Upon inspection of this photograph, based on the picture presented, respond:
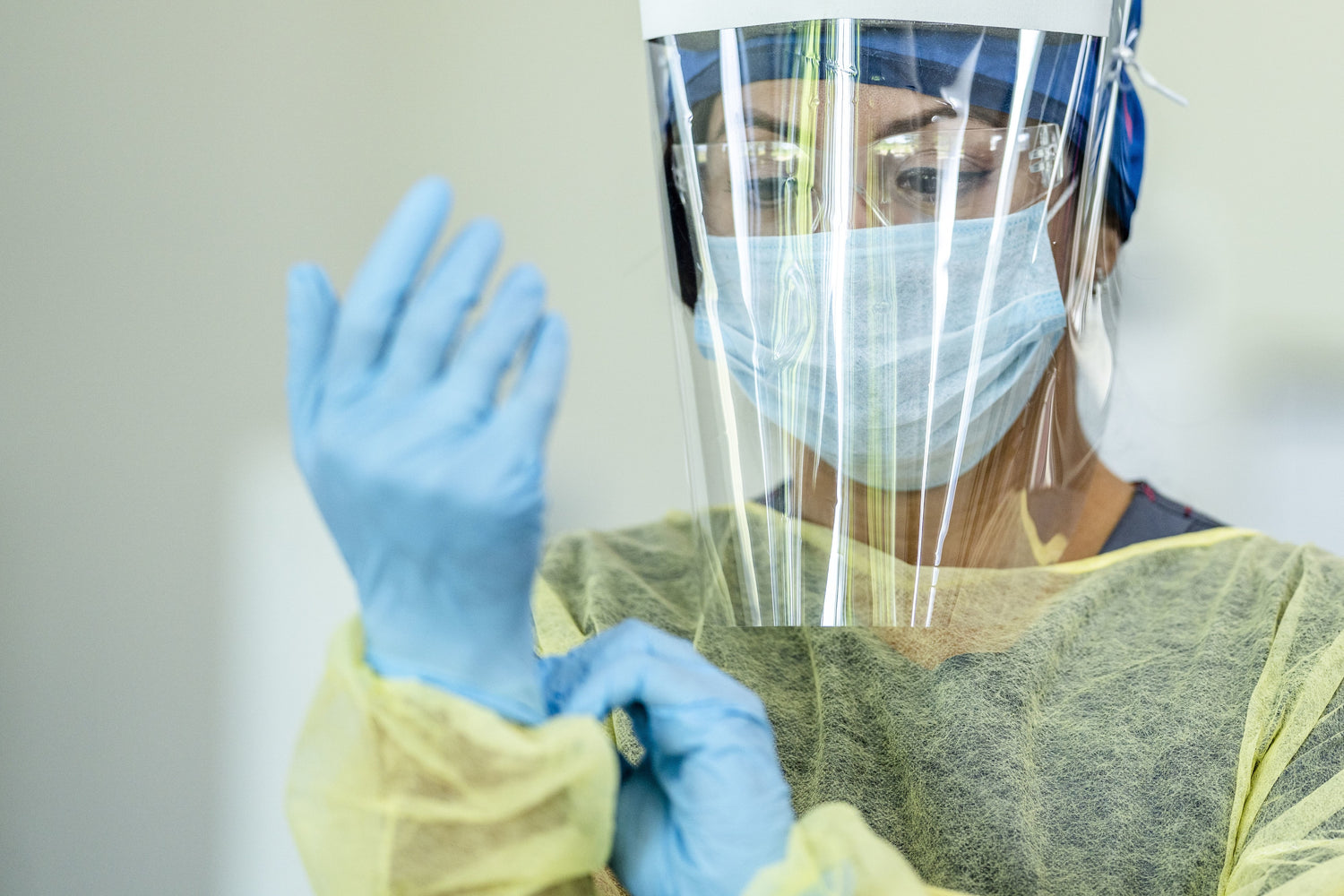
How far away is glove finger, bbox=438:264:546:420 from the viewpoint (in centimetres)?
58

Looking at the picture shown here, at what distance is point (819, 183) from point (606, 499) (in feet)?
2.87

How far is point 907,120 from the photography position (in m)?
0.92

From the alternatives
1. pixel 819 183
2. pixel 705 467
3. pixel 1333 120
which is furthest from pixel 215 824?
pixel 1333 120

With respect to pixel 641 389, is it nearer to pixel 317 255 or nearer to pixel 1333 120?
pixel 317 255

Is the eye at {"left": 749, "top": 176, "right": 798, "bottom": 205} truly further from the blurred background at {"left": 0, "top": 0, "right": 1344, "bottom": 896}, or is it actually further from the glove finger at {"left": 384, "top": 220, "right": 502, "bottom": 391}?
the blurred background at {"left": 0, "top": 0, "right": 1344, "bottom": 896}

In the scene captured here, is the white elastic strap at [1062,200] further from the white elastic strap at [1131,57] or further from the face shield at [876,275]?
the white elastic strap at [1131,57]

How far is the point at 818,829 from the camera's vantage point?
647mm

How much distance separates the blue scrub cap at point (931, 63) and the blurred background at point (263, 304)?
33 centimetres

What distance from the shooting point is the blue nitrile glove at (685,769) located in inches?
25.0

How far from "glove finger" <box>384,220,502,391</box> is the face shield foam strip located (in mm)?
451

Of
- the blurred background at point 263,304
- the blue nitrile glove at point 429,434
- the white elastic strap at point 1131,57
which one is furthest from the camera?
the blurred background at point 263,304

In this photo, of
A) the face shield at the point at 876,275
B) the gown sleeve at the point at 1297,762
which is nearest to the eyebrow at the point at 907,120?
the face shield at the point at 876,275

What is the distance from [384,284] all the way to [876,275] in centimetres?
46

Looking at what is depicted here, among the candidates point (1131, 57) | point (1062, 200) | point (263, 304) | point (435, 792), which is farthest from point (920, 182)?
point (263, 304)
